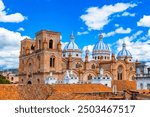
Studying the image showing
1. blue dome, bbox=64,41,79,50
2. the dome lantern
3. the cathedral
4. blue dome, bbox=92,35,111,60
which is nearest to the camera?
the cathedral

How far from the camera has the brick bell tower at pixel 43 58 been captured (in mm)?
43094

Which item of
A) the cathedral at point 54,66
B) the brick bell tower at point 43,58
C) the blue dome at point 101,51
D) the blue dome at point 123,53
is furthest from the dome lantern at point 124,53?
the brick bell tower at point 43,58

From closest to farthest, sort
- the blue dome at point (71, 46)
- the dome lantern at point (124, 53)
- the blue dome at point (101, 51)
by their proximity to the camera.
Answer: the blue dome at point (71, 46), the blue dome at point (101, 51), the dome lantern at point (124, 53)

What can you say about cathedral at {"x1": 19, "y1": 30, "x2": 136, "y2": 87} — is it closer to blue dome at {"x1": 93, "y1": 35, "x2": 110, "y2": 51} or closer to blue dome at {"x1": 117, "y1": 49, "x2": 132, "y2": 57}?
blue dome at {"x1": 93, "y1": 35, "x2": 110, "y2": 51}

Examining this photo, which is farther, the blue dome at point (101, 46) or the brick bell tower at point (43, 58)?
the blue dome at point (101, 46)

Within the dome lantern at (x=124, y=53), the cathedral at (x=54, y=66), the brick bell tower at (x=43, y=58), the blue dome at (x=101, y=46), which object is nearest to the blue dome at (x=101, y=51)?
the blue dome at (x=101, y=46)

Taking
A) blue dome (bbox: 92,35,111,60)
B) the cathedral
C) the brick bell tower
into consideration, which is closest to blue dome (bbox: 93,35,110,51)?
blue dome (bbox: 92,35,111,60)

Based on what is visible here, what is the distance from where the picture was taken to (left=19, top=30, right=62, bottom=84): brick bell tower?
4309cm

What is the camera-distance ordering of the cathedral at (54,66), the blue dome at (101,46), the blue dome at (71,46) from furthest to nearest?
the blue dome at (101,46) → the blue dome at (71,46) → the cathedral at (54,66)

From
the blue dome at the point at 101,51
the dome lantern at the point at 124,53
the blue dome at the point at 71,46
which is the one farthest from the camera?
the dome lantern at the point at 124,53

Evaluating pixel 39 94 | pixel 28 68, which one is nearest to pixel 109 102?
pixel 39 94

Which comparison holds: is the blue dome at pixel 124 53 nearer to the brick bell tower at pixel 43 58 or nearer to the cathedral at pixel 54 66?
the cathedral at pixel 54 66

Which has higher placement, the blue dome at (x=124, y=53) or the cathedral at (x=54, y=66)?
the blue dome at (x=124, y=53)

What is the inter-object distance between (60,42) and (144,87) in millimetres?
21288
